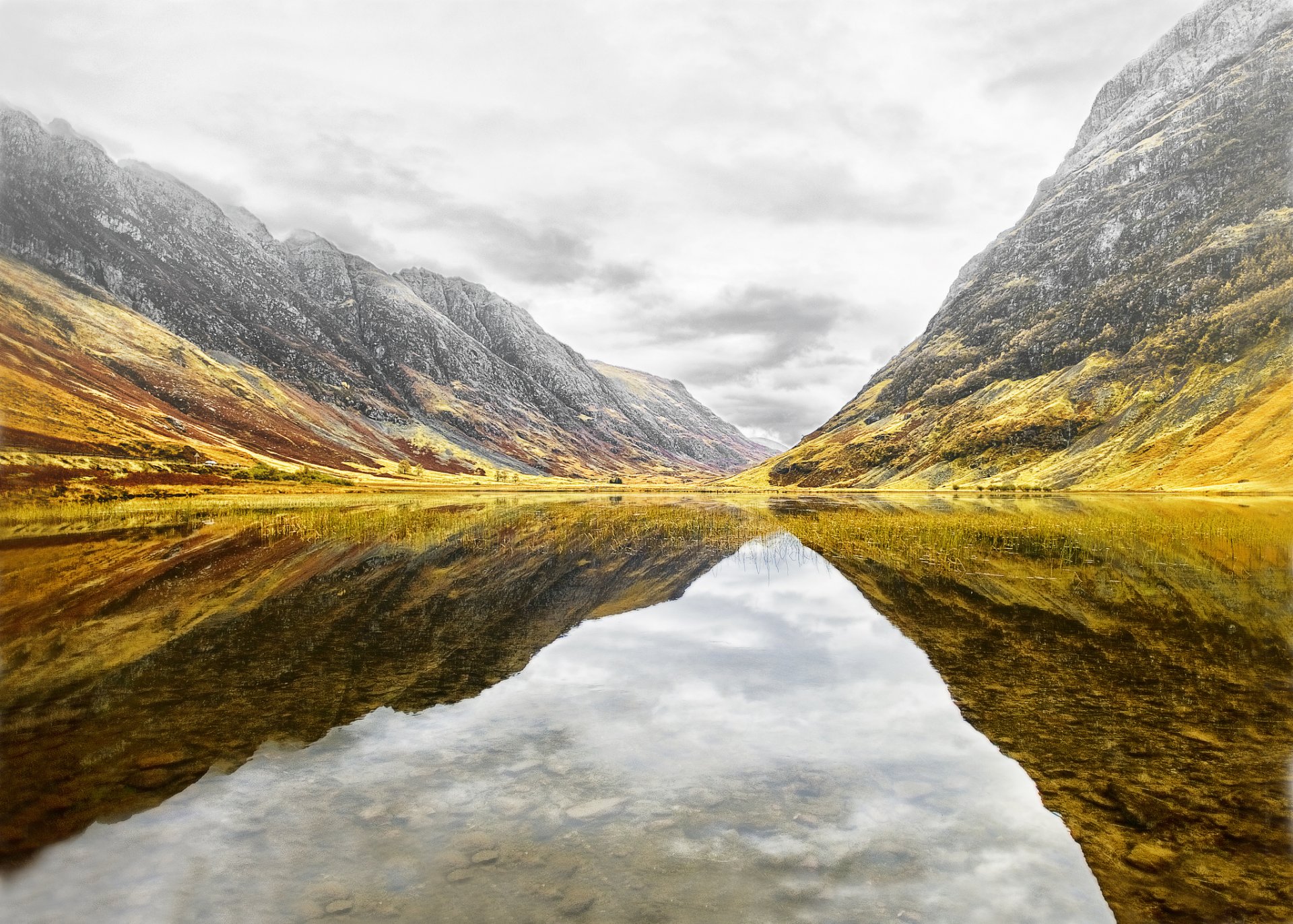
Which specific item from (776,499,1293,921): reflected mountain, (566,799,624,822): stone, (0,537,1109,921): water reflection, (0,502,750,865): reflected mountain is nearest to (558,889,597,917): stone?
(0,537,1109,921): water reflection

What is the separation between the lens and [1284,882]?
782 cm

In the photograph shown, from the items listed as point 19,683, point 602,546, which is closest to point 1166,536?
point 602,546

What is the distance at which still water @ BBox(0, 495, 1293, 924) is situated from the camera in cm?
795

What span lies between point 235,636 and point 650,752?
48.9ft

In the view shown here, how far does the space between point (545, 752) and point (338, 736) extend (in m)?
4.09

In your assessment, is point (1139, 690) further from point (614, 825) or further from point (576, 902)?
point (576, 902)

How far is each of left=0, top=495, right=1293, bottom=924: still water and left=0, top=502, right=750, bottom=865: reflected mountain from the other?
121 millimetres

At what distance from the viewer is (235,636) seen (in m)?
20.2

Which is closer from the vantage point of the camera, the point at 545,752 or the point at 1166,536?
the point at 545,752

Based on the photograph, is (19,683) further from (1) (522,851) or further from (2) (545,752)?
(1) (522,851)

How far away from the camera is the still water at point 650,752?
7.95 m

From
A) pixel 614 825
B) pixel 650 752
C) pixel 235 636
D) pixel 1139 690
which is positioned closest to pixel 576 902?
pixel 614 825

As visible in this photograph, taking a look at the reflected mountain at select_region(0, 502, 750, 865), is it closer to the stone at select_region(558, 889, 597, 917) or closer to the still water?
the still water

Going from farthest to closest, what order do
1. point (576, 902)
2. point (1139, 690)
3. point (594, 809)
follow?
point (1139, 690), point (594, 809), point (576, 902)
